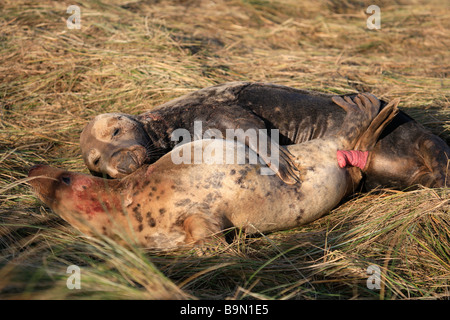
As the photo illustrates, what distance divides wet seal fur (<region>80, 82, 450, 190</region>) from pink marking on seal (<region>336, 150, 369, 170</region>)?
5.6 inches

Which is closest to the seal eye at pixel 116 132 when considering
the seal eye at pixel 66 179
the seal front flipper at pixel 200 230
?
the seal eye at pixel 66 179

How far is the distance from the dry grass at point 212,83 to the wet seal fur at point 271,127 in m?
0.38

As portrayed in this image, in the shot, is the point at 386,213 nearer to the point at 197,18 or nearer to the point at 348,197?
the point at 348,197

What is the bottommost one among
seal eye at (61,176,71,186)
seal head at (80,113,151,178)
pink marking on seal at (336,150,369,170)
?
pink marking on seal at (336,150,369,170)

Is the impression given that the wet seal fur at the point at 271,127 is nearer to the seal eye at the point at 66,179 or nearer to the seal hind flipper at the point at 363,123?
the seal hind flipper at the point at 363,123

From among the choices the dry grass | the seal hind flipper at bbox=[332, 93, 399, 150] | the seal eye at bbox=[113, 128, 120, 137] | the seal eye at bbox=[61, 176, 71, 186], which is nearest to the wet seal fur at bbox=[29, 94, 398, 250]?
A: the seal eye at bbox=[61, 176, 71, 186]

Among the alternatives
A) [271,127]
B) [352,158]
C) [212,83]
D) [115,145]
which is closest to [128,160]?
[115,145]

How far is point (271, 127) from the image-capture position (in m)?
4.32

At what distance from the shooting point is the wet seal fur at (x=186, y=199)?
10.6 ft

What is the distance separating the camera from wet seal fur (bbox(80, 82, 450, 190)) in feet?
13.4

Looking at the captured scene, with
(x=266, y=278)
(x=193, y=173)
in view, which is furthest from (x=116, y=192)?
(x=266, y=278)

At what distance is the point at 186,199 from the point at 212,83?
252 centimetres

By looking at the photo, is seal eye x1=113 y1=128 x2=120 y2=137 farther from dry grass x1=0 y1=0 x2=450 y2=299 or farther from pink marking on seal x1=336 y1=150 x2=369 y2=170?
pink marking on seal x1=336 y1=150 x2=369 y2=170
